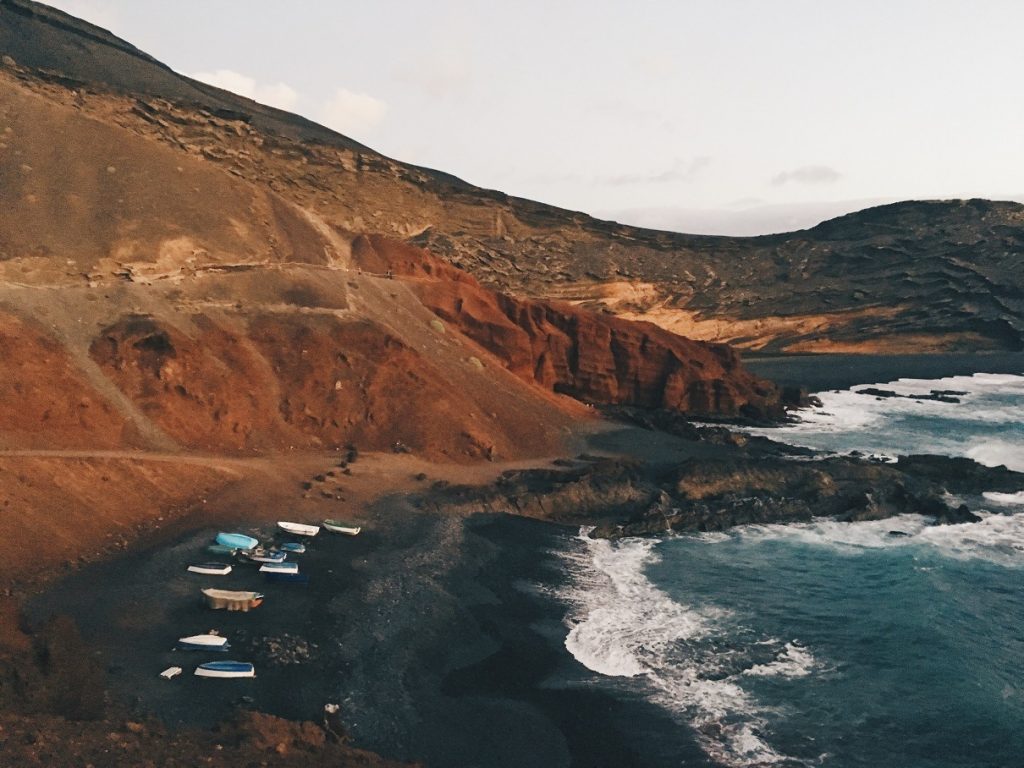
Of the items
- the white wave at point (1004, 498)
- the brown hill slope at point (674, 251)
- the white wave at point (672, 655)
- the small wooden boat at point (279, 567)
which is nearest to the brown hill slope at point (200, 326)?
the small wooden boat at point (279, 567)

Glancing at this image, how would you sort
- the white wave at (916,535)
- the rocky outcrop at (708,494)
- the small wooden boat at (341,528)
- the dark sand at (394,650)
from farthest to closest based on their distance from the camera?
the rocky outcrop at (708,494) → the white wave at (916,535) → the small wooden boat at (341,528) → the dark sand at (394,650)

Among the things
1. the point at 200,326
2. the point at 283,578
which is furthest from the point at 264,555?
the point at 200,326

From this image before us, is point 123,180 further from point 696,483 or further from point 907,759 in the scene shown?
point 907,759

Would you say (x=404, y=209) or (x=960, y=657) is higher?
(x=404, y=209)

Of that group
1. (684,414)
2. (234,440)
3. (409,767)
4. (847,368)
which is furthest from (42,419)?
(847,368)

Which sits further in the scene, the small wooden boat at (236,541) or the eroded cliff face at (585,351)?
the eroded cliff face at (585,351)

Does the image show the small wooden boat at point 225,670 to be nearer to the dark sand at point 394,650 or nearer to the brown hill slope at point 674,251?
the dark sand at point 394,650

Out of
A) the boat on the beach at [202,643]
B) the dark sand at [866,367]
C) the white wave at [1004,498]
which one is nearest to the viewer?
the boat on the beach at [202,643]
